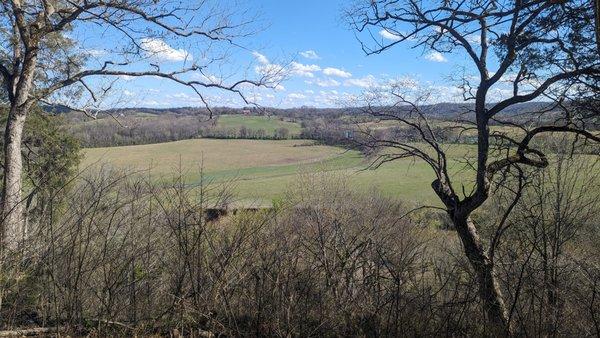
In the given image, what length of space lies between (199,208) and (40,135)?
18.0 m

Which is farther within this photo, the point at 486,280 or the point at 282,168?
the point at 282,168

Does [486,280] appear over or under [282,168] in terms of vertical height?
over

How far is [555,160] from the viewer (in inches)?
413

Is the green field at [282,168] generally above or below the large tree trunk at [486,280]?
below

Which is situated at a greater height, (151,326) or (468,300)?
(468,300)

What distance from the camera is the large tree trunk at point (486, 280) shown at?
535 centimetres

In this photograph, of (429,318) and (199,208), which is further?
(199,208)

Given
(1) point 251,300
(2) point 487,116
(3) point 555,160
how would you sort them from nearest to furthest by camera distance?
(1) point 251,300 → (2) point 487,116 → (3) point 555,160

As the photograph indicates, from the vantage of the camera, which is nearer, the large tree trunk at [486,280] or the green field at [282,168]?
the large tree trunk at [486,280]

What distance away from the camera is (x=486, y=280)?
6336 mm

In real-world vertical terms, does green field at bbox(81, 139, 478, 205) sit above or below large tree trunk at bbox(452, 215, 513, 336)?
below

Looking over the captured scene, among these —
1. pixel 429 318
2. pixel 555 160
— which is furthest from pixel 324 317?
pixel 555 160

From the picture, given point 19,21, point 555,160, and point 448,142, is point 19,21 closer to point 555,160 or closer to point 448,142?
point 448,142

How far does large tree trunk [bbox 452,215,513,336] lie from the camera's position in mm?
5348
